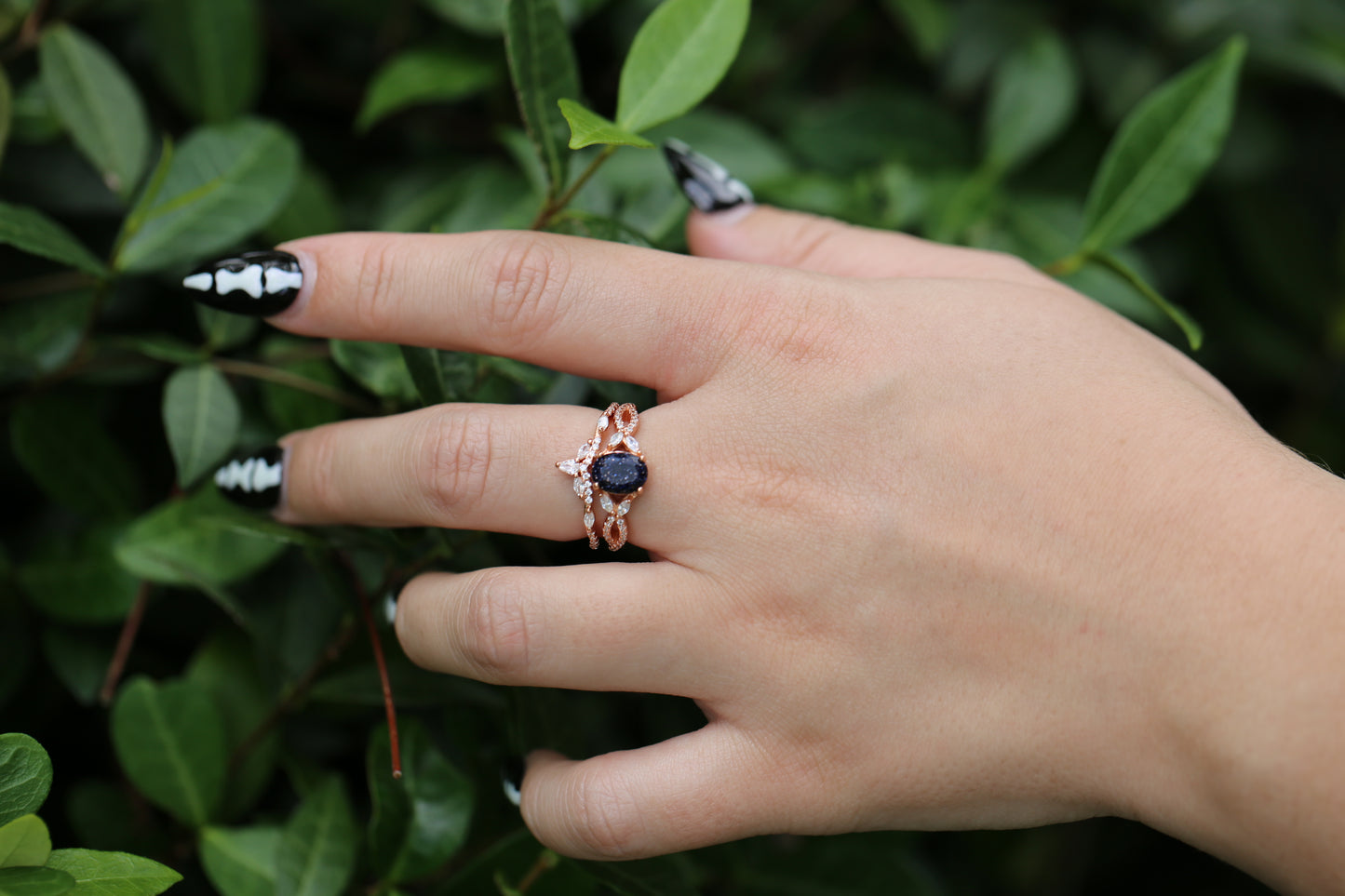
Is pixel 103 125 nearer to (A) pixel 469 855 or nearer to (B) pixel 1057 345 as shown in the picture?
(A) pixel 469 855

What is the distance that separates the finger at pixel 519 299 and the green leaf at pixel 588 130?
0.13 m

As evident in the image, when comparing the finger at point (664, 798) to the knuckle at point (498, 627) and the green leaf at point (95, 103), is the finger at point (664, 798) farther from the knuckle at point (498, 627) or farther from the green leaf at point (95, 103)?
the green leaf at point (95, 103)

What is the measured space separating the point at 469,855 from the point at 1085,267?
41.0 inches

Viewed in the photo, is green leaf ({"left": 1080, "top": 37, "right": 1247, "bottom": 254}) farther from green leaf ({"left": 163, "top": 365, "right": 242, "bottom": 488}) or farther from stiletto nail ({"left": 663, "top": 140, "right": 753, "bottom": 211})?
green leaf ({"left": 163, "top": 365, "right": 242, "bottom": 488})

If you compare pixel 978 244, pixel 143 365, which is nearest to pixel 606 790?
pixel 143 365

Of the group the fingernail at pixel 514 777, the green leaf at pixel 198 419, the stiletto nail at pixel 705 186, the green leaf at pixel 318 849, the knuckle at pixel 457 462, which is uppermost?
the stiletto nail at pixel 705 186

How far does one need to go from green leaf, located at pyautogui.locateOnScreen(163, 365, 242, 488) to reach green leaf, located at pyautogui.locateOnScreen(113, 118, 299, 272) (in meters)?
0.13

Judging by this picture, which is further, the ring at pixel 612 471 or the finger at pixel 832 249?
the finger at pixel 832 249

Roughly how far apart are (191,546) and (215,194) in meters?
0.37

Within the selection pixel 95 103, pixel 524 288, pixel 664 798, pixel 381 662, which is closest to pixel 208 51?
pixel 95 103

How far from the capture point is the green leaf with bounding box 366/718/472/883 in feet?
2.83

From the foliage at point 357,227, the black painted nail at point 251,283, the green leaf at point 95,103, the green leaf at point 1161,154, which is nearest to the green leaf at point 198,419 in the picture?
the foliage at point 357,227

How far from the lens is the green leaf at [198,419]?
90 centimetres

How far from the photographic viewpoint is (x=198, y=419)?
2.99 feet
